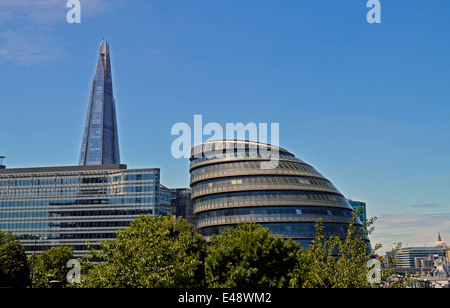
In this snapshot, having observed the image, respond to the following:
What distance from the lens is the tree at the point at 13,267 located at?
95188 mm

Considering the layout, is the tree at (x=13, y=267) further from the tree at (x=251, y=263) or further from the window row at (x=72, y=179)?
the window row at (x=72, y=179)

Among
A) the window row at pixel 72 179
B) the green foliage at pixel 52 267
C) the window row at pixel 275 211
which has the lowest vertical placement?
the green foliage at pixel 52 267

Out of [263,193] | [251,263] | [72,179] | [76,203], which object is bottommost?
[251,263]

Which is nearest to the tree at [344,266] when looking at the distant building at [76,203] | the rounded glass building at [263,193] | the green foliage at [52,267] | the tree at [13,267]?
the rounded glass building at [263,193]

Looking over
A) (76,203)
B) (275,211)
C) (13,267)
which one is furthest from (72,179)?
(275,211)

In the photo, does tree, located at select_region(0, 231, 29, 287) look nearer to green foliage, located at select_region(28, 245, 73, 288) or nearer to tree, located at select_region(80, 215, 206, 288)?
green foliage, located at select_region(28, 245, 73, 288)

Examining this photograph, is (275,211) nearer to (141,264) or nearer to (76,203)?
(141,264)

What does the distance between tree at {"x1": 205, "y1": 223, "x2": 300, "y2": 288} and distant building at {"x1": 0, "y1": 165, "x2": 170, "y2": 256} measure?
4191 inches

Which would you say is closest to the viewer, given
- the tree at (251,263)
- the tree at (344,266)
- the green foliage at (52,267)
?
the tree at (344,266)

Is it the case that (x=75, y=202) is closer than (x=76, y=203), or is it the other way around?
(x=76, y=203)

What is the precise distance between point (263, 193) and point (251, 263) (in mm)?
55508

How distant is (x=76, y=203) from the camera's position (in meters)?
164

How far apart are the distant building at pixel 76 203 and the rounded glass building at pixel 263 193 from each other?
50.0 m
